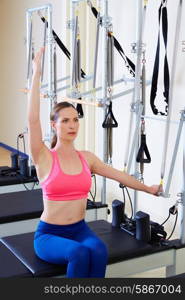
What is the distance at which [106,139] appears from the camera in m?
3.31

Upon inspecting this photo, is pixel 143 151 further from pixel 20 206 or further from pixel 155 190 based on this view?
pixel 20 206

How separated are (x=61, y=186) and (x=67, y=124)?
12.7 inches

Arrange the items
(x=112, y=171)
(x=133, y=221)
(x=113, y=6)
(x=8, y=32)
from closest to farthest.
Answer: (x=112, y=171)
(x=133, y=221)
(x=113, y=6)
(x=8, y=32)

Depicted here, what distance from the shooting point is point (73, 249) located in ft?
6.83

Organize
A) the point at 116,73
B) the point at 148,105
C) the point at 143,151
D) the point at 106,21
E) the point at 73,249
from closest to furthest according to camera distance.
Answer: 1. the point at 73,249
2. the point at 143,151
3. the point at 106,21
4. the point at 148,105
5. the point at 116,73

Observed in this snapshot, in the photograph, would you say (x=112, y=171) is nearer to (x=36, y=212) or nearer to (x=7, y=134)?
(x=36, y=212)

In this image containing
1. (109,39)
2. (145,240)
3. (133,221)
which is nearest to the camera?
(145,240)

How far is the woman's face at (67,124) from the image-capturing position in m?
2.27

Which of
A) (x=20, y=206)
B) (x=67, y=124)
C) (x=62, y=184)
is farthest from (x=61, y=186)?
(x=20, y=206)

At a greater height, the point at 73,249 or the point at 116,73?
the point at 116,73

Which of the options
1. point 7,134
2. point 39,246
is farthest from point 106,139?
point 7,134

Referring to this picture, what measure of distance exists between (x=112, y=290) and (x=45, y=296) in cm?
28

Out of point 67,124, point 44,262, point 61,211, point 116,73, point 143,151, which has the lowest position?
point 44,262

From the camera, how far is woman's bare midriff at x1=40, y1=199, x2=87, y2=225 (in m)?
2.27
